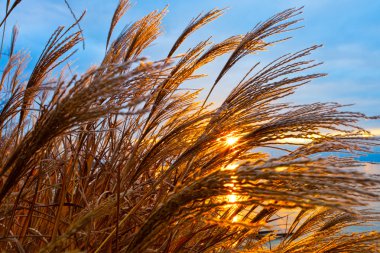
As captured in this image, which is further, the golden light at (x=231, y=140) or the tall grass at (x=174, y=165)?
the golden light at (x=231, y=140)

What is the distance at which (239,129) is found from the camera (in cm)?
148

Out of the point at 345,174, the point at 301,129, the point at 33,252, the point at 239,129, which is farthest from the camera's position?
the point at 33,252

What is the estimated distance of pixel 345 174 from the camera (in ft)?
2.36

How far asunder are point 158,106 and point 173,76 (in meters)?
0.13

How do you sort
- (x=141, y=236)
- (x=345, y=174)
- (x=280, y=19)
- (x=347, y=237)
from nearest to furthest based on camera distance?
(x=345, y=174) < (x=141, y=236) < (x=347, y=237) < (x=280, y=19)

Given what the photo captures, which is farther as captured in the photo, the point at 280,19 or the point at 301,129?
the point at 280,19

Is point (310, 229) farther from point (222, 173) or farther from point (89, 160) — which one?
point (222, 173)

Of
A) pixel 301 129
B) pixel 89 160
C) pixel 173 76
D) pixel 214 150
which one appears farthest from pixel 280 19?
pixel 89 160

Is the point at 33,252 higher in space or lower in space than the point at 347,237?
lower

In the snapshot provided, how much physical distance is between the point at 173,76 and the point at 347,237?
36.8 inches

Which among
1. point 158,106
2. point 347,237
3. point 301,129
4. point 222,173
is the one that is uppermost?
point 158,106

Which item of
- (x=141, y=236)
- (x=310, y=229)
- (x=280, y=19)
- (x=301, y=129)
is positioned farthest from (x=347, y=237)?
(x=141, y=236)

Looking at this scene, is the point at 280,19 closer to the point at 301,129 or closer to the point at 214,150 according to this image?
the point at 214,150

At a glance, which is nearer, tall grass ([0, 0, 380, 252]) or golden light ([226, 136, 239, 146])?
tall grass ([0, 0, 380, 252])
